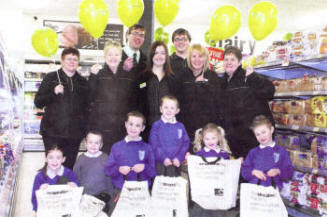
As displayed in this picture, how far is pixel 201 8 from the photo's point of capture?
867 cm

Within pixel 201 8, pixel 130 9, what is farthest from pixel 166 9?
pixel 201 8

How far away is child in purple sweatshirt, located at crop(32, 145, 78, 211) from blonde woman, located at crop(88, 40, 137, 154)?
1.31 feet

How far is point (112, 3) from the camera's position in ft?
26.6

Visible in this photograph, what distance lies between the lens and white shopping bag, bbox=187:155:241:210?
2.75 m

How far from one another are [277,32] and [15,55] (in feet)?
26.2

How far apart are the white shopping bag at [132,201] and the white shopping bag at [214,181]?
427 mm

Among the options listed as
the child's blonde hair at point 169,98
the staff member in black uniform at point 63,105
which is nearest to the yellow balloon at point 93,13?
the staff member in black uniform at point 63,105

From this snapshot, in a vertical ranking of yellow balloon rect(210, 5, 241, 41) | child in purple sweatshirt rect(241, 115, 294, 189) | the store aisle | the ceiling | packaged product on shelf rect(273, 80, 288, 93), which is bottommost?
the store aisle

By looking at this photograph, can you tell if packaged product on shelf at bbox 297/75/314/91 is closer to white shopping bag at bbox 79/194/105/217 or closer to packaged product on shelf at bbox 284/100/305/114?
packaged product on shelf at bbox 284/100/305/114

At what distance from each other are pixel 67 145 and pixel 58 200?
1.78ft

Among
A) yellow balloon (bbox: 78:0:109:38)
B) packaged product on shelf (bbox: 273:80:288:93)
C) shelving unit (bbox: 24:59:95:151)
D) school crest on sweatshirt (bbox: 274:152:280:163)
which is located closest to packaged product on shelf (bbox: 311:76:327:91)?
packaged product on shelf (bbox: 273:80:288:93)

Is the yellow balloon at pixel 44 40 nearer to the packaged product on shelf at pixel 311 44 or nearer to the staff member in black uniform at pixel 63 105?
the staff member in black uniform at pixel 63 105

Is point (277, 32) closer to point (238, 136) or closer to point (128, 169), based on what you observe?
point (238, 136)

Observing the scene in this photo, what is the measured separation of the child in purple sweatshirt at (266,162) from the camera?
2.81m
